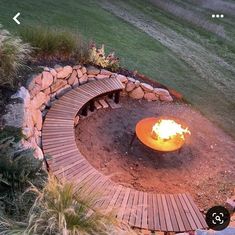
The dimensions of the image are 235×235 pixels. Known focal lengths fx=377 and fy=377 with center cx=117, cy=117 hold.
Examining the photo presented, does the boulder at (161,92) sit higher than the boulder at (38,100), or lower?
lower

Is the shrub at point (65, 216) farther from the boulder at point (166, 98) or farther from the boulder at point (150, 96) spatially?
the boulder at point (166, 98)

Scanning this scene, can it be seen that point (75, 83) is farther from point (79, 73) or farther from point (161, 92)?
point (161, 92)

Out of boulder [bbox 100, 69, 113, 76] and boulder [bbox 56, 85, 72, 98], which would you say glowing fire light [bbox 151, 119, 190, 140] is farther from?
boulder [bbox 56, 85, 72, 98]

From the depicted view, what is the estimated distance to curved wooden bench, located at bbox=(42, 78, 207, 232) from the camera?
467 cm

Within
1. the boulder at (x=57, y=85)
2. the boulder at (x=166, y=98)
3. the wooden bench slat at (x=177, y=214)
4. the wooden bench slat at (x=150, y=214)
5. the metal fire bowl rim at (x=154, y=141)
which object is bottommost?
the boulder at (x=166, y=98)

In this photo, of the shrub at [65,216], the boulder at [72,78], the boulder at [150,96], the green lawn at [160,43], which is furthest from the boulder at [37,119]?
the green lawn at [160,43]

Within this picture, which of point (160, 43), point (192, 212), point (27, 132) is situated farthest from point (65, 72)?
point (160, 43)

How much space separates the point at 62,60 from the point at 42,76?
0.81 metres

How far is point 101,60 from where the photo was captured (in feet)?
24.6

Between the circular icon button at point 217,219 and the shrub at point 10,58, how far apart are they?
3.40 m

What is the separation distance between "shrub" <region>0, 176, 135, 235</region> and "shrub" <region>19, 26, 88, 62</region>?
3856mm

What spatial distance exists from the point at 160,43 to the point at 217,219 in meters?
6.60

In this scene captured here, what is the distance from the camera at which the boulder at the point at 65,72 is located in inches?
263

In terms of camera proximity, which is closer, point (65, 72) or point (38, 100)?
point (38, 100)
